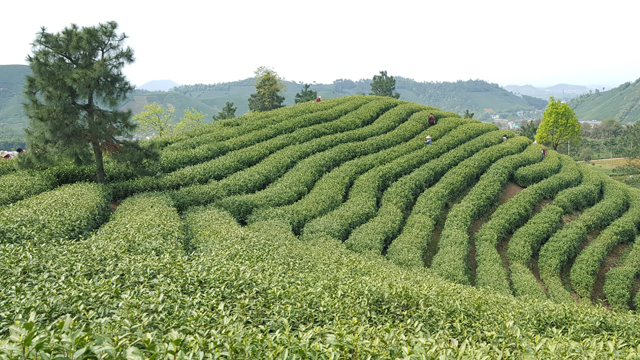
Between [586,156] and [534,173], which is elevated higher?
[534,173]

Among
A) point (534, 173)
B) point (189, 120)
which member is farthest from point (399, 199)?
point (189, 120)

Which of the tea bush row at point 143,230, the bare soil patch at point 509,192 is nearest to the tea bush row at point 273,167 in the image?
the tea bush row at point 143,230

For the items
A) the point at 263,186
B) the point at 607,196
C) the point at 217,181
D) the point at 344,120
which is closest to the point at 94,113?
the point at 217,181

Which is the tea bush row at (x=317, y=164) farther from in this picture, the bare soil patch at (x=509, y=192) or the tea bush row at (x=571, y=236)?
the tea bush row at (x=571, y=236)

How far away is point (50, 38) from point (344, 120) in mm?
21096

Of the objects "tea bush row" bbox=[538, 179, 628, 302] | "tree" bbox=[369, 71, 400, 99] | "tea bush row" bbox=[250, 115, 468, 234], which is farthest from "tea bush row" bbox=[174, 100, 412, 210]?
"tree" bbox=[369, 71, 400, 99]

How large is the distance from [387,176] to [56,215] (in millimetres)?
17949

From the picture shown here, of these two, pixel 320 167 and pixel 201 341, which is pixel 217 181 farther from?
pixel 201 341

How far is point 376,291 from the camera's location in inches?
326

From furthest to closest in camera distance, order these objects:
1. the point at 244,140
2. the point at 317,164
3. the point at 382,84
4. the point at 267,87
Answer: the point at 382,84, the point at 267,87, the point at 244,140, the point at 317,164

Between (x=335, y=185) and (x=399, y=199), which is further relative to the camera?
(x=335, y=185)

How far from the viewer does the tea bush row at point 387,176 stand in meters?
19.0

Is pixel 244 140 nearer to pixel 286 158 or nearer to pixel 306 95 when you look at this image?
pixel 286 158

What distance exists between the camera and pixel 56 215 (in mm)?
12570
